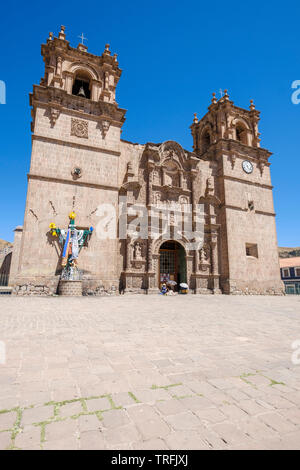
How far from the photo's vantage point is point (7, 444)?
160cm

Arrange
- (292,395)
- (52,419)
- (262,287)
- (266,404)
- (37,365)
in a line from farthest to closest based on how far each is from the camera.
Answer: (262,287)
(37,365)
(292,395)
(266,404)
(52,419)

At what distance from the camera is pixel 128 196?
16719 mm

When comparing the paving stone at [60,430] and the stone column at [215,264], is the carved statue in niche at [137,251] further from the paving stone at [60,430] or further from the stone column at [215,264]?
the paving stone at [60,430]

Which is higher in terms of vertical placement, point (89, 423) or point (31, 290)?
point (31, 290)

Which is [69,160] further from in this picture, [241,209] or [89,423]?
[89,423]

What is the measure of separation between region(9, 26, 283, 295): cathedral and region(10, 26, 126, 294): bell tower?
0.06 meters

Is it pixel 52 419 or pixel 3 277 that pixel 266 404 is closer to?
pixel 52 419

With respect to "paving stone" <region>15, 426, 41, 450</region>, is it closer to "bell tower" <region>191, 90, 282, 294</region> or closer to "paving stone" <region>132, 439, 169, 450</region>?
"paving stone" <region>132, 439, 169, 450</region>

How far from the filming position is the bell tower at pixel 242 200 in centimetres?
1923

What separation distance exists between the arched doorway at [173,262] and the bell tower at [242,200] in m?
3.42

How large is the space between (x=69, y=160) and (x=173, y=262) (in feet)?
35.0

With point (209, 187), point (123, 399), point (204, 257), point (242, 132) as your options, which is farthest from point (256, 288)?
point (123, 399)

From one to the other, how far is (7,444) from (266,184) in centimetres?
2462

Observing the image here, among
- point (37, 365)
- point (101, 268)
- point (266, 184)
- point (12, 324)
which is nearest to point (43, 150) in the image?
point (101, 268)
